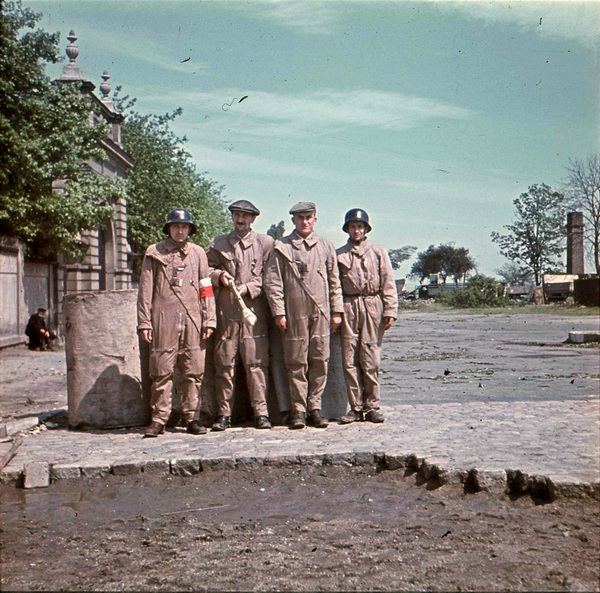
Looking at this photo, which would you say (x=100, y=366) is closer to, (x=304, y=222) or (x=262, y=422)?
(x=262, y=422)

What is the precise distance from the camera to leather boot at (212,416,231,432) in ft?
23.6

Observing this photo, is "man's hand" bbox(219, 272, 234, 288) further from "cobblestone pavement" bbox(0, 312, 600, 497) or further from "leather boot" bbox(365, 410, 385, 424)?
"leather boot" bbox(365, 410, 385, 424)

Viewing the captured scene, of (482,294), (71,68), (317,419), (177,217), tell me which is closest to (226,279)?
(177,217)

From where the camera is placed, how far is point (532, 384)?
1058cm

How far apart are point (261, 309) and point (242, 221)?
91cm

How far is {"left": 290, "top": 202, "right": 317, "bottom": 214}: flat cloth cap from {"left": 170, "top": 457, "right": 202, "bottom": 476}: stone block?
2790 mm

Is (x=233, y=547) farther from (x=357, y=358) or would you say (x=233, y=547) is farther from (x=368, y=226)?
(x=368, y=226)

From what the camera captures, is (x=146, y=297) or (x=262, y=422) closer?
(x=146, y=297)

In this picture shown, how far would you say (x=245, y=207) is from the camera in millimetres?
7430

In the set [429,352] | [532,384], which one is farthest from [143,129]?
[532,384]

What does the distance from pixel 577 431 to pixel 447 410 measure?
1676mm

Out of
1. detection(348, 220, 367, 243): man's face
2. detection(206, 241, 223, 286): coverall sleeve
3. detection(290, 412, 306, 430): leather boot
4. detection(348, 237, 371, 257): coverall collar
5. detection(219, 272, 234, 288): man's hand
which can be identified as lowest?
detection(290, 412, 306, 430): leather boot

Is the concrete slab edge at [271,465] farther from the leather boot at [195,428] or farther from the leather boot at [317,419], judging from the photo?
the leather boot at [317,419]

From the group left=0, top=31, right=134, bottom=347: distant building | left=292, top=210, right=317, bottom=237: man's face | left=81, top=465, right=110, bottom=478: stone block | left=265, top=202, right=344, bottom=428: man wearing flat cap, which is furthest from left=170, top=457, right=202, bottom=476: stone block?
left=0, top=31, right=134, bottom=347: distant building
